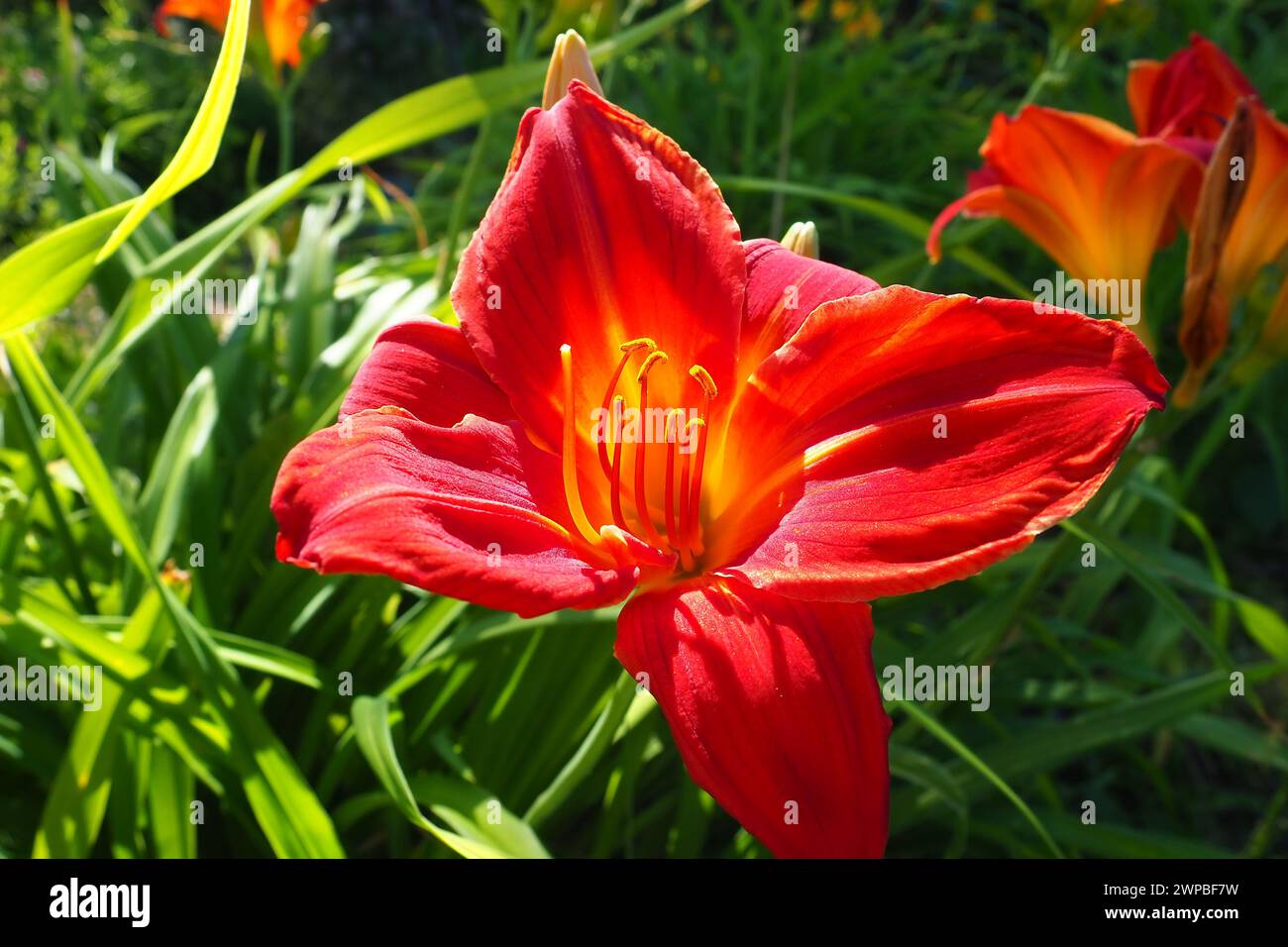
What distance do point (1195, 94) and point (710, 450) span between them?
817 millimetres

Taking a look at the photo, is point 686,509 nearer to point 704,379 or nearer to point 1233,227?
point 704,379

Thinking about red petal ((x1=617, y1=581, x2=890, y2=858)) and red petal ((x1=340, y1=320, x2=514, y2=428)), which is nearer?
red petal ((x1=617, y1=581, x2=890, y2=858))

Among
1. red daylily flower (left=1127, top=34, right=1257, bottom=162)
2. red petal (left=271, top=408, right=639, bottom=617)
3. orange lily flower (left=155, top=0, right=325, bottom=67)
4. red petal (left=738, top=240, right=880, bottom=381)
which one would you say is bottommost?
red petal (left=271, top=408, right=639, bottom=617)

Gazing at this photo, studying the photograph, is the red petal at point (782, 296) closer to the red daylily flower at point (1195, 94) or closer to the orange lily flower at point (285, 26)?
the red daylily flower at point (1195, 94)

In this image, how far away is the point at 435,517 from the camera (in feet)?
2.46

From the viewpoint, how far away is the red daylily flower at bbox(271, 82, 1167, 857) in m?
0.72

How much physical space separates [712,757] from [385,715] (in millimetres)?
592

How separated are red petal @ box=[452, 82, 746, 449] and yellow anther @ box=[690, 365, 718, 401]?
1.0 inches

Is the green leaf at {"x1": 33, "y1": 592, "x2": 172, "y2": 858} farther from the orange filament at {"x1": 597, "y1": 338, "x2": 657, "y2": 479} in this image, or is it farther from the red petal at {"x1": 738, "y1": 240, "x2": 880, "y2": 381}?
the red petal at {"x1": 738, "y1": 240, "x2": 880, "y2": 381}

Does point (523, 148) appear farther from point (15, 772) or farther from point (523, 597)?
point (15, 772)

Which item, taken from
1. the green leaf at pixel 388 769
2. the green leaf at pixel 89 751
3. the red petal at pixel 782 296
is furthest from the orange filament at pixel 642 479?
the green leaf at pixel 89 751

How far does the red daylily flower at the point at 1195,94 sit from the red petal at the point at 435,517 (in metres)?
0.91

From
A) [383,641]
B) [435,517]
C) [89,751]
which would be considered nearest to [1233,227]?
[435,517]

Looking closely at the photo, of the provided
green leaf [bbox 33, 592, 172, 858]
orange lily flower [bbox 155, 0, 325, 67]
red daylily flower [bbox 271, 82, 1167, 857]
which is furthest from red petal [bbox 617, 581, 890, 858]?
orange lily flower [bbox 155, 0, 325, 67]
